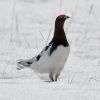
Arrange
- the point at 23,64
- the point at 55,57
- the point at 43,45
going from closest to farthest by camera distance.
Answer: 1. the point at 55,57
2. the point at 23,64
3. the point at 43,45

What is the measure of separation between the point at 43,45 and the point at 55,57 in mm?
2747

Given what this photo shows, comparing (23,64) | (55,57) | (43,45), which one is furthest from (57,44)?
(43,45)

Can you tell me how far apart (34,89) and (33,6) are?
28.3ft

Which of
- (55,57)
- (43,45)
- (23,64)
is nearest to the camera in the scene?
(55,57)

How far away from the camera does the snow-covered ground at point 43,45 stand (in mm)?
5016

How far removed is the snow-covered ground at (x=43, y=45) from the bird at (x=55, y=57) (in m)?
0.12

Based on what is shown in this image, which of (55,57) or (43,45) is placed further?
(43,45)

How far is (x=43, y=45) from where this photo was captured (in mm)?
8789

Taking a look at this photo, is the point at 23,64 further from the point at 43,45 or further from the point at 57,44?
the point at 43,45

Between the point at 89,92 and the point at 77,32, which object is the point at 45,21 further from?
the point at 89,92

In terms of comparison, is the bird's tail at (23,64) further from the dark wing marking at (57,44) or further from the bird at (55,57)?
the dark wing marking at (57,44)

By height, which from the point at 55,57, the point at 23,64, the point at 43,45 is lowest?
the point at 43,45

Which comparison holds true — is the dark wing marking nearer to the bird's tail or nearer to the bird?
the bird

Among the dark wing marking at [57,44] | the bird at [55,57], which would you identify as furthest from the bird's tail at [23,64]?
→ the dark wing marking at [57,44]
